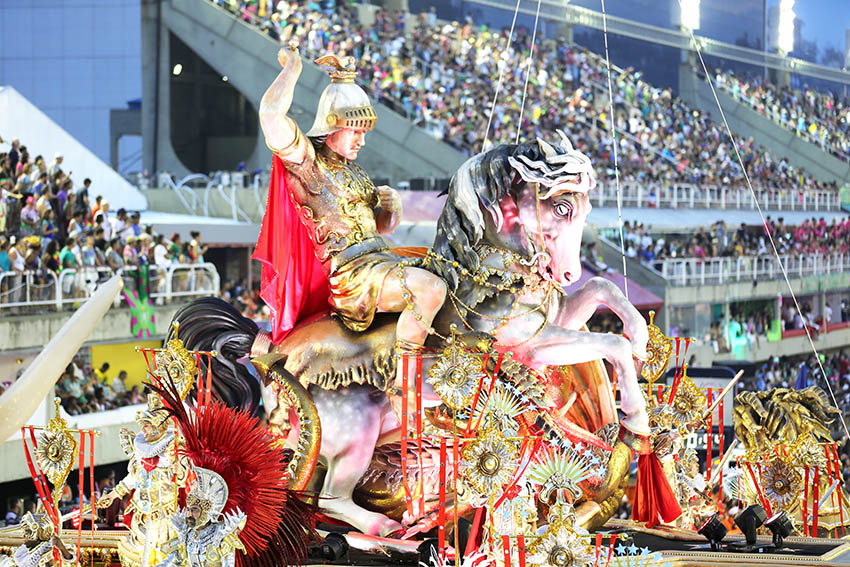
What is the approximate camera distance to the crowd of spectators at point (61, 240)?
1338 cm

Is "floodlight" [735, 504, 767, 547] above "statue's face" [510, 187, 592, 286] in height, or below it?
below

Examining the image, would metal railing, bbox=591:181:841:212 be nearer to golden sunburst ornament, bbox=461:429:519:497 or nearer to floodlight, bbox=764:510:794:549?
floodlight, bbox=764:510:794:549

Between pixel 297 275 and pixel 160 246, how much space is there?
8.01 metres

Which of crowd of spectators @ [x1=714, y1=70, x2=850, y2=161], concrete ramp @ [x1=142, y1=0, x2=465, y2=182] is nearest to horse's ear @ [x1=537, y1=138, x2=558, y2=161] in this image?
concrete ramp @ [x1=142, y1=0, x2=465, y2=182]

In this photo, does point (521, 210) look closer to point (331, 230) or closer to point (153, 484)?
point (331, 230)

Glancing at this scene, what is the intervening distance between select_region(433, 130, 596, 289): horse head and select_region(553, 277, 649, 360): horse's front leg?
0.13 metres

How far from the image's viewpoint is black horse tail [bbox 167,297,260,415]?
7453 millimetres

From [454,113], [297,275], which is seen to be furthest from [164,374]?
[454,113]

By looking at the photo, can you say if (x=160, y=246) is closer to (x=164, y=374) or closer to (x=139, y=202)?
(x=139, y=202)

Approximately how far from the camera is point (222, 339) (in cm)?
745

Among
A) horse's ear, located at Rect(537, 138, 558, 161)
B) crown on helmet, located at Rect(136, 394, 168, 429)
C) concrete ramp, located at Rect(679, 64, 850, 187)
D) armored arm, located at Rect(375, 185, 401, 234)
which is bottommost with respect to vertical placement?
crown on helmet, located at Rect(136, 394, 168, 429)

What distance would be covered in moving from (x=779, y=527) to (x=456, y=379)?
6.92 ft

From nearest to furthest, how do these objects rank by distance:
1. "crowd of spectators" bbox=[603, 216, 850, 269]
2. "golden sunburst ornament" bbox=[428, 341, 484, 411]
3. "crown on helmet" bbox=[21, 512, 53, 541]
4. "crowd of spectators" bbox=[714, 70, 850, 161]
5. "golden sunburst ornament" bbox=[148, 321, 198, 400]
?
"crown on helmet" bbox=[21, 512, 53, 541] → "golden sunburst ornament" bbox=[428, 341, 484, 411] → "golden sunburst ornament" bbox=[148, 321, 198, 400] → "crowd of spectators" bbox=[603, 216, 850, 269] → "crowd of spectators" bbox=[714, 70, 850, 161]

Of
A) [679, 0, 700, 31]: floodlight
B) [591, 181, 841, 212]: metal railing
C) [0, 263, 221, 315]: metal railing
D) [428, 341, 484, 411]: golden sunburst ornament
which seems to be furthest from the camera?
[679, 0, 700, 31]: floodlight
